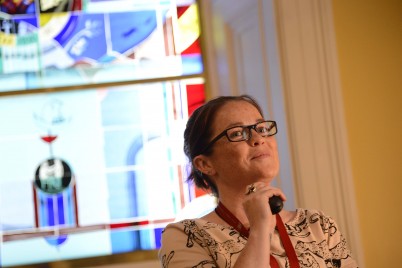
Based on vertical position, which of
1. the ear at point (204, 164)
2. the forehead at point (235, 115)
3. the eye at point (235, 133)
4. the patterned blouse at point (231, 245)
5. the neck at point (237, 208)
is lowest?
the patterned blouse at point (231, 245)

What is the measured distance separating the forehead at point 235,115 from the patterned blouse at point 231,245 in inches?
12.0

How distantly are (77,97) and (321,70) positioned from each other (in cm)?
133

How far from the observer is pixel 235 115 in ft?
7.49

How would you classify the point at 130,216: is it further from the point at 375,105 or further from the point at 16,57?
the point at 375,105

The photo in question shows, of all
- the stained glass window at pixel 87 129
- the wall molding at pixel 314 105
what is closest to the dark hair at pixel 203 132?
the wall molding at pixel 314 105

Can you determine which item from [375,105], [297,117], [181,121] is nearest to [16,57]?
[181,121]

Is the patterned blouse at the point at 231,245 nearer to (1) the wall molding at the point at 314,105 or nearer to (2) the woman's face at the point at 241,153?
(2) the woman's face at the point at 241,153

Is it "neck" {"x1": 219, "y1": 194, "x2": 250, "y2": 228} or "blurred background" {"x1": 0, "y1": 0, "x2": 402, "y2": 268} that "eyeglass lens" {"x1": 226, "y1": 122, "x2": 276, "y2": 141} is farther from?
"blurred background" {"x1": 0, "y1": 0, "x2": 402, "y2": 268}

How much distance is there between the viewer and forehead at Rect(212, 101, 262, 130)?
2264 millimetres

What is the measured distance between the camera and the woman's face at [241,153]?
2.18 meters

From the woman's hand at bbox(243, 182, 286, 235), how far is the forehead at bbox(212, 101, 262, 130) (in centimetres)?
25

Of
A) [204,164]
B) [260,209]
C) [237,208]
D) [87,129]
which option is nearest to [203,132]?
[204,164]

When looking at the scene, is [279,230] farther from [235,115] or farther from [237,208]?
[235,115]

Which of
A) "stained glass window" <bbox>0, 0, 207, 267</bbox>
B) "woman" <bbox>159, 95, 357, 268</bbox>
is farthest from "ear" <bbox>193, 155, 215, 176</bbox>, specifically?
"stained glass window" <bbox>0, 0, 207, 267</bbox>
